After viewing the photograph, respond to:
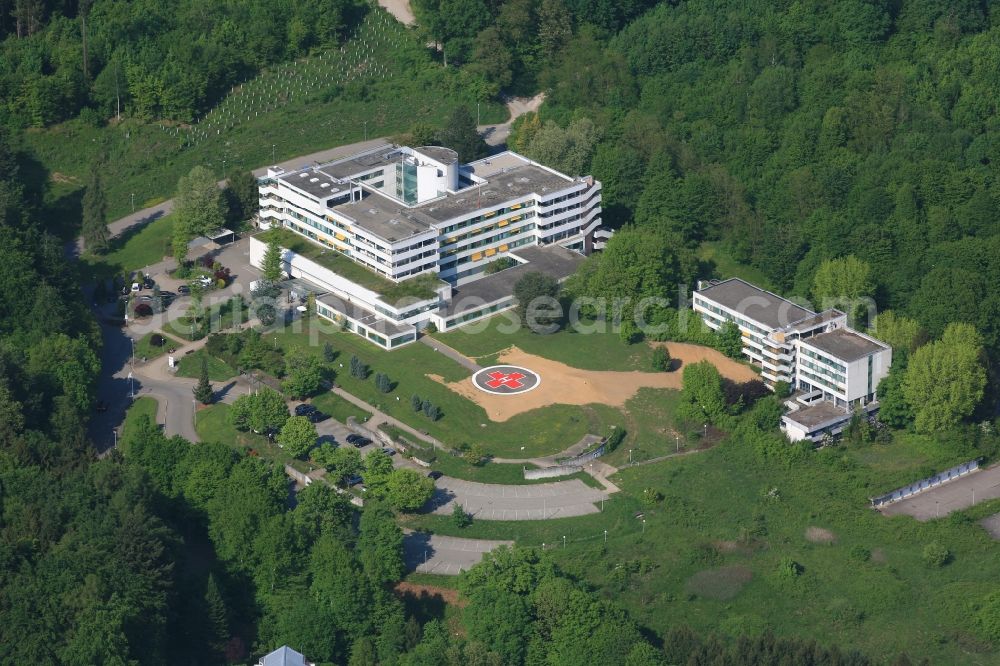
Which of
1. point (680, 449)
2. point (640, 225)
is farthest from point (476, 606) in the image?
point (640, 225)

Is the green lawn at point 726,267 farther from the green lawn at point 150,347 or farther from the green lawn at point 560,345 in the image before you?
the green lawn at point 150,347

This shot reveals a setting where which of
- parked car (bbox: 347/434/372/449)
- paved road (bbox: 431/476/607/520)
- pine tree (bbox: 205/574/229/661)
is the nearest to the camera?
pine tree (bbox: 205/574/229/661)

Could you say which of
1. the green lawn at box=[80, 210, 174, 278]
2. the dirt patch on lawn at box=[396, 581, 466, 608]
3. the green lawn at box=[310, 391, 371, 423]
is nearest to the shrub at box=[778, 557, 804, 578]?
the dirt patch on lawn at box=[396, 581, 466, 608]

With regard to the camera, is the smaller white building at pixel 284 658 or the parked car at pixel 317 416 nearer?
the smaller white building at pixel 284 658

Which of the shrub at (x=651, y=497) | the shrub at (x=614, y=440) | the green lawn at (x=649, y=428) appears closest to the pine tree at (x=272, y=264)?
the green lawn at (x=649, y=428)

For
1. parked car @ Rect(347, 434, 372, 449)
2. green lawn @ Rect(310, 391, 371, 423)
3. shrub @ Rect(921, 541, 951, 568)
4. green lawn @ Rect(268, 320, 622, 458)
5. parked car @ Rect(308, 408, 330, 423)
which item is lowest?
parked car @ Rect(347, 434, 372, 449)

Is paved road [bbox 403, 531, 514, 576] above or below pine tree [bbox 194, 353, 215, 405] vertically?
below

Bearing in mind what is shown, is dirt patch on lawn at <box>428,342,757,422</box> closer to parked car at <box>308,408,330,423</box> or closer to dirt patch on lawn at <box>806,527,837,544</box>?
parked car at <box>308,408,330,423</box>

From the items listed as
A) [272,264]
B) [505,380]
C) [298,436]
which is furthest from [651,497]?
[272,264]
